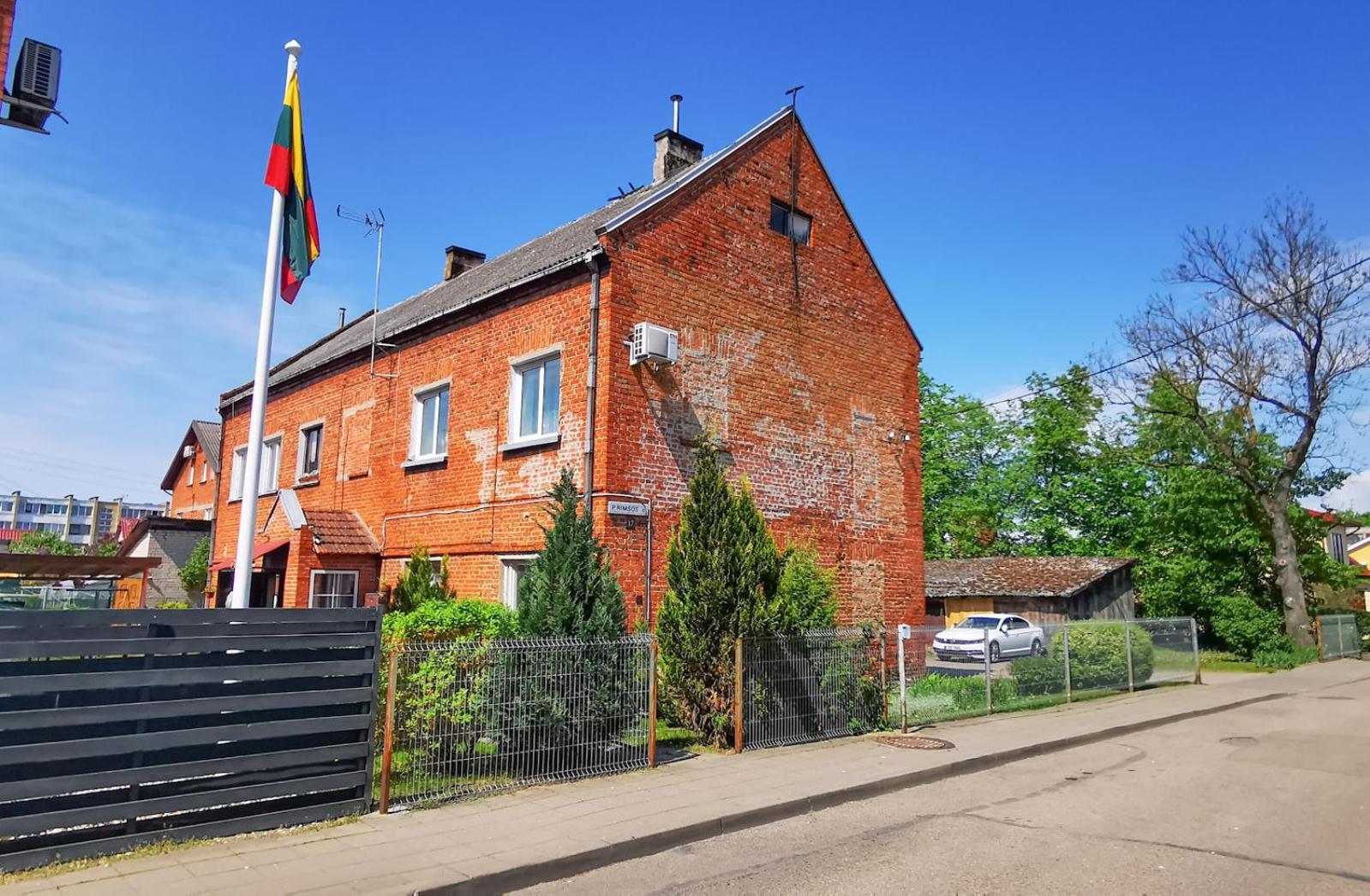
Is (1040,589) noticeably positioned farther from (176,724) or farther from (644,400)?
(176,724)

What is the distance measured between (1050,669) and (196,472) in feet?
90.5

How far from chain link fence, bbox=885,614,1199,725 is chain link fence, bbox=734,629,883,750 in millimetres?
558

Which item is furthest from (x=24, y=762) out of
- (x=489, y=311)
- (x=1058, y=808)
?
(x=489, y=311)

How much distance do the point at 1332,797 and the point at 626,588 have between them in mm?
8335

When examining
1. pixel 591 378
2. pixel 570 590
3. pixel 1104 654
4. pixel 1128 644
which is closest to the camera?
pixel 570 590

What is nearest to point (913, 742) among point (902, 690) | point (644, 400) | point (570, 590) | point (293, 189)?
point (902, 690)

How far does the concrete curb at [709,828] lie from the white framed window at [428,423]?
9.79m

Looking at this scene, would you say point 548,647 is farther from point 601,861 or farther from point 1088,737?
point 1088,737

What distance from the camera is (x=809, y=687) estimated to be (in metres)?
11.2

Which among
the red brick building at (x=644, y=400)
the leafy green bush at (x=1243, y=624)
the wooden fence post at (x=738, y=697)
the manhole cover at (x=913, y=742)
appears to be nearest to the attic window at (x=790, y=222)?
the red brick building at (x=644, y=400)

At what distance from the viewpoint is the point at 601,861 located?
645 centimetres

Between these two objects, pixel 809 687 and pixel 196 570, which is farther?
pixel 196 570

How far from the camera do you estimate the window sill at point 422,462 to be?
15.3 meters

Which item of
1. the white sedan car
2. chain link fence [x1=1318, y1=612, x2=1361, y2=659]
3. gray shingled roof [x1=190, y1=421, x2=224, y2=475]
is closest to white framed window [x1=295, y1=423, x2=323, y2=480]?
gray shingled roof [x1=190, y1=421, x2=224, y2=475]
